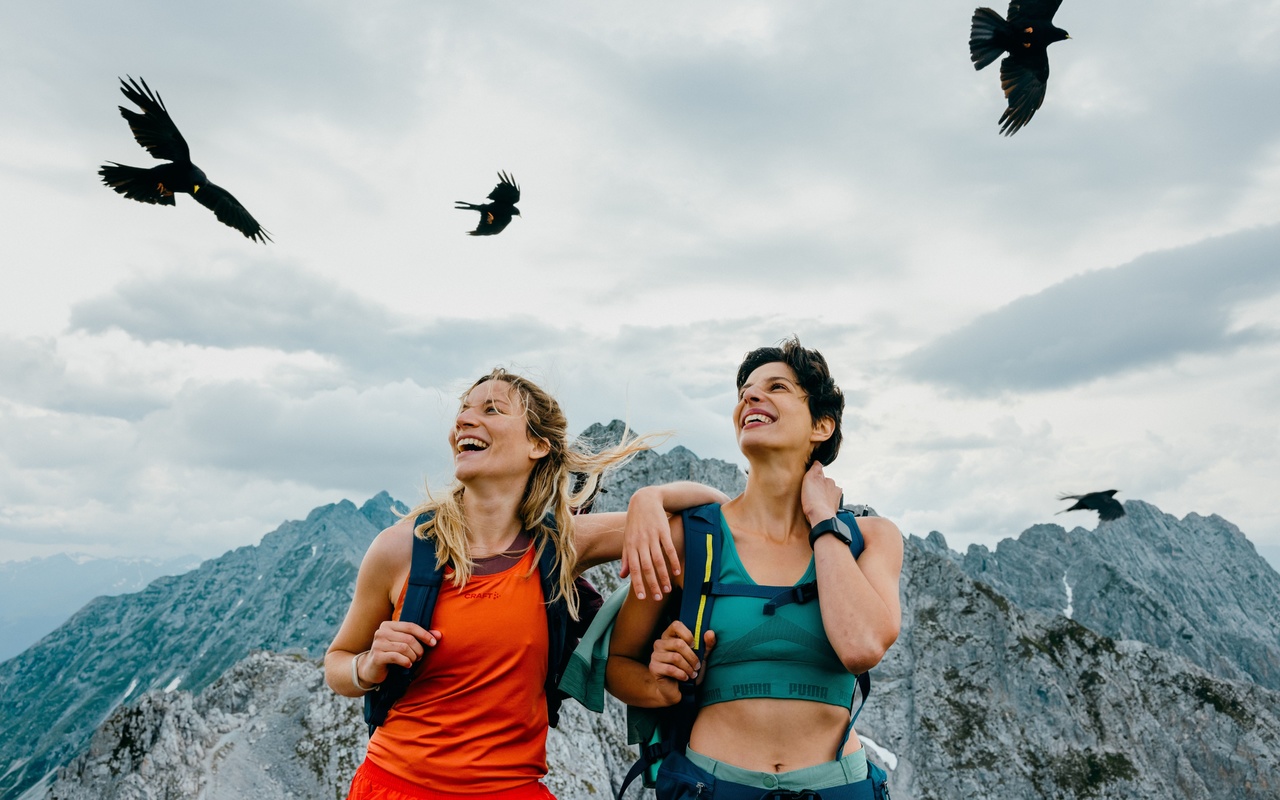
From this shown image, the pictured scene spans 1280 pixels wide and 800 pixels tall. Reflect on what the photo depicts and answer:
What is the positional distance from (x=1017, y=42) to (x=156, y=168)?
17657 millimetres

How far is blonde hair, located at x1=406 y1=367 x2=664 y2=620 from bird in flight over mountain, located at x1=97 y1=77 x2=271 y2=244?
11421 mm

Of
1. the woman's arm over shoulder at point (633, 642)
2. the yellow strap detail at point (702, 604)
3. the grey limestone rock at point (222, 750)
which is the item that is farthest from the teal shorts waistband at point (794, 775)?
the grey limestone rock at point (222, 750)

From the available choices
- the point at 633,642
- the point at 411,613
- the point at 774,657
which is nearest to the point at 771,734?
the point at 774,657

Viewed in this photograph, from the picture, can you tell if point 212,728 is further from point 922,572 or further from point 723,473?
point 922,572

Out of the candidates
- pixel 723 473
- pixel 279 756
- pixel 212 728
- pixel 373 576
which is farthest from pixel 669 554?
pixel 723 473

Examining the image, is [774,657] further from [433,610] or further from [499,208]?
[499,208]

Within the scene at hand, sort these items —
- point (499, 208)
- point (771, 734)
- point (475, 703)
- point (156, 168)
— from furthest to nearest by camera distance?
point (499, 208) → point (156, 168) → point (475, 703) → point (771, 734)

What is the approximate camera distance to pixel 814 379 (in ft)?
18.9

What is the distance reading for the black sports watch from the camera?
4922mm

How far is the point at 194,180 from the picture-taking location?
608 inches

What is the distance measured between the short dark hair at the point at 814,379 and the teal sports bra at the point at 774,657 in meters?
1.40

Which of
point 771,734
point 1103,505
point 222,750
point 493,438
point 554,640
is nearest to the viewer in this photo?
point 771,734

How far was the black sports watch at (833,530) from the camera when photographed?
4.92 metres

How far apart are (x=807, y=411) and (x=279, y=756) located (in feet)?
177
